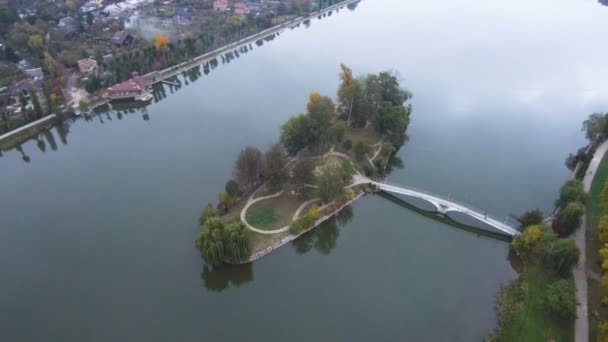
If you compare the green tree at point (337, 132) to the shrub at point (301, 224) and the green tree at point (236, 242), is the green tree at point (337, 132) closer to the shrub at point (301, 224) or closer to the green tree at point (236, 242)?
the shrub at point (301, 224)

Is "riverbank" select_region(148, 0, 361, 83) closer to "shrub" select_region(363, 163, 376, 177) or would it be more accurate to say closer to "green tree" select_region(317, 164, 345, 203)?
"shrub" select_region(363, 163, 376, 177)

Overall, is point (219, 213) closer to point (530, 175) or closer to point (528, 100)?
point (530, 175)

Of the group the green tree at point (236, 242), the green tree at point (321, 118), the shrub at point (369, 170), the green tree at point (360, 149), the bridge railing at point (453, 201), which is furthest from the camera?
the green tree at point (360, 149)

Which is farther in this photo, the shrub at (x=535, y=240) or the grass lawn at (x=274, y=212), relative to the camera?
the grass lawn at (x=274, y=212)

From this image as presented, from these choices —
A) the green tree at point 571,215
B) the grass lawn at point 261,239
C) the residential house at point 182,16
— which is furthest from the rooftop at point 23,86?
the green tree at point 571,215

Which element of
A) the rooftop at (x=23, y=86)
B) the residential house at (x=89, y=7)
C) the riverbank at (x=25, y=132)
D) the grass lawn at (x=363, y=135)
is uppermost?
the residential house at (x=89, y=7)

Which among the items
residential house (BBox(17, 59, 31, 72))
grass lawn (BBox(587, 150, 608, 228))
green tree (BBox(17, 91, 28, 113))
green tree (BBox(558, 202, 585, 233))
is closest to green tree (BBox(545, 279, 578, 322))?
green tree (BBox(558, 202, 585, 233))
